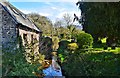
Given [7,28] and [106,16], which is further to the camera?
[7,28]

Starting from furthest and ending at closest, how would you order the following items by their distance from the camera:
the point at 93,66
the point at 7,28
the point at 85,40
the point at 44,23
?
the point at 44,23
the point at 85,40
the point at 7,28
the point at 93,66

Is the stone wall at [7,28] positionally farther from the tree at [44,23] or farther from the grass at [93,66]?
the tree at [44,23]

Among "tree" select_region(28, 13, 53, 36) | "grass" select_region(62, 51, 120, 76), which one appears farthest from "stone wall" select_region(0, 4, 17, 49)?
"tree" select_region(28, 13, 53, 36)

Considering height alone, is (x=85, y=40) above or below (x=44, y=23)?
below

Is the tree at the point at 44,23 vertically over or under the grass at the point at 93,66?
over

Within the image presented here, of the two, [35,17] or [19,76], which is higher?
[35,17]

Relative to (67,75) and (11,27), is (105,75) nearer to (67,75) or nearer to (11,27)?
(67,75)

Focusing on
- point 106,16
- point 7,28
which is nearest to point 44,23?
point 7,28

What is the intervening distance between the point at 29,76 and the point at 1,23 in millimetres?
8805

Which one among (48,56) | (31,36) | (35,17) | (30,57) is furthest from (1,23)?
(35,17)

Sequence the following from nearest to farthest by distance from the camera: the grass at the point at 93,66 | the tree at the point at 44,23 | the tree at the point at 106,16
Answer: the tree at the point at 106,16, the grass at the point at 93,66, the tree at the point at 44,23

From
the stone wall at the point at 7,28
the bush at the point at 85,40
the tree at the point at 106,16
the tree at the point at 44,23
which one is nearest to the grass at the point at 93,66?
the tree at the point at 106,16

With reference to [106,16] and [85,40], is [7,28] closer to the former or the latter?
[106,16]

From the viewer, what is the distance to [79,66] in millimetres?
12836
